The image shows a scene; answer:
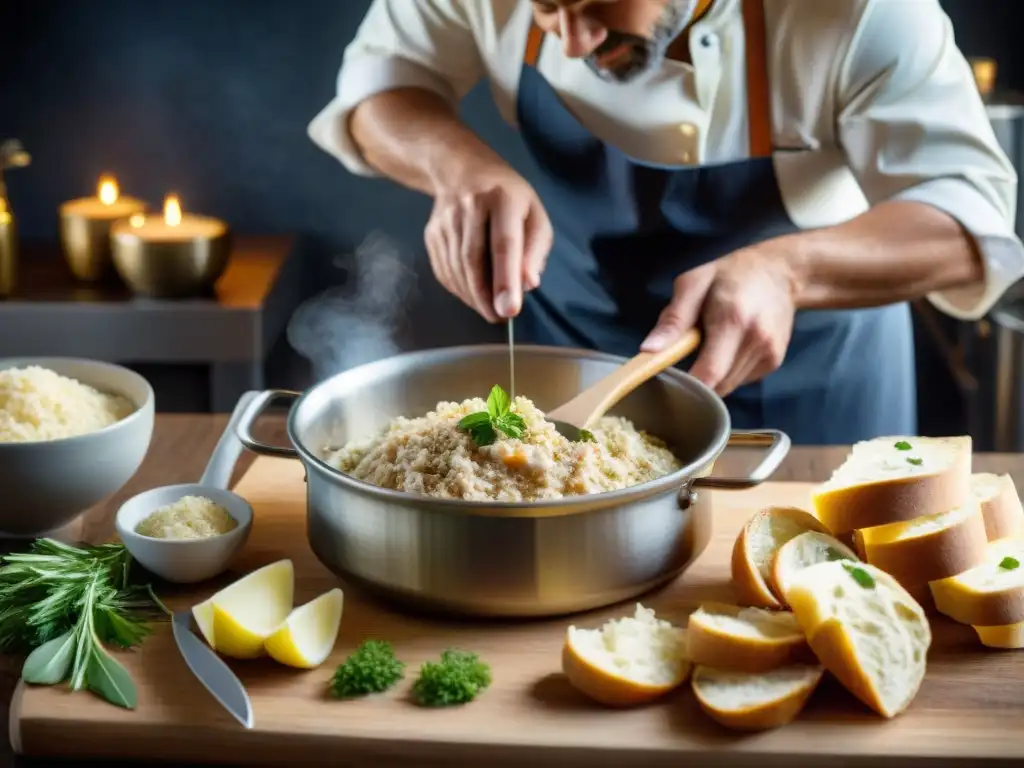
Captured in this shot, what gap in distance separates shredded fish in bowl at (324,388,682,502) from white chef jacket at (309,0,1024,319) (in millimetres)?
723

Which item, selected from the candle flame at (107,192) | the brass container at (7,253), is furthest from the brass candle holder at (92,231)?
the brass container at (7,253)

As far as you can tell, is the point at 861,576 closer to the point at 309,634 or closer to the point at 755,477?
the point at 755,477

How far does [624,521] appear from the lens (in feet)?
3.49

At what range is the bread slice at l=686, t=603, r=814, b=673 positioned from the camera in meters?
0.98

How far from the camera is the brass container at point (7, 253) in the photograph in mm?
2404

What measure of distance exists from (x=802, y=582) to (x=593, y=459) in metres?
0.23

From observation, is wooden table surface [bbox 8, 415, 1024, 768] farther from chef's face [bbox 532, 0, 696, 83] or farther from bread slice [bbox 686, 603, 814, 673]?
chef's face [bbox 532, 0, 696, 83]

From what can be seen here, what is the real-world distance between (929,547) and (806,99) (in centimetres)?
89

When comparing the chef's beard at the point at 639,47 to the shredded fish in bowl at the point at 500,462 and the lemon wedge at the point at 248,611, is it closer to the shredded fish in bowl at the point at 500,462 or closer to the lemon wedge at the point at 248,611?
the shredded fish in bowl at the point at 500,462

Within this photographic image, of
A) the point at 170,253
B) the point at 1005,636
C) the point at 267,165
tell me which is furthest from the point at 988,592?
the point at 267,165

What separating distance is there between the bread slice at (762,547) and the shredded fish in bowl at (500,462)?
117 millimetres

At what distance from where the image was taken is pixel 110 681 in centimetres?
101

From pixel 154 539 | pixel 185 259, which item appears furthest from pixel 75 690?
pixel 185 259

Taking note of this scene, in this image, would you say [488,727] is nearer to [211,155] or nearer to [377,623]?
[377,623]
